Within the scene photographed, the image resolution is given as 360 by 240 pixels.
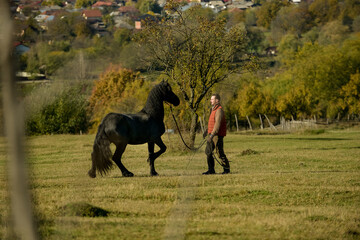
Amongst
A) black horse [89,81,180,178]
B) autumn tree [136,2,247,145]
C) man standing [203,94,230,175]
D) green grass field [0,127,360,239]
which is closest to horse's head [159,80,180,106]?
black horse [89,81,180,178]

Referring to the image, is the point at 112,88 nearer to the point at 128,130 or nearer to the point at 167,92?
the point at 167,92

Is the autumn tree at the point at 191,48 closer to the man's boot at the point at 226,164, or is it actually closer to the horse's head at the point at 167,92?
the man's boot at the point at 226,164

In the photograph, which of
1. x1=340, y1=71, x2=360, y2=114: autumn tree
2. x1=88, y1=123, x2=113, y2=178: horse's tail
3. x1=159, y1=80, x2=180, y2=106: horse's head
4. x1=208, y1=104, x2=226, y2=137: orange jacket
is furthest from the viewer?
x1=340, y1=71, x2=360, y2=114: autumn tree

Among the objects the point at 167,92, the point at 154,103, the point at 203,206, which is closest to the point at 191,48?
the point at 167,92

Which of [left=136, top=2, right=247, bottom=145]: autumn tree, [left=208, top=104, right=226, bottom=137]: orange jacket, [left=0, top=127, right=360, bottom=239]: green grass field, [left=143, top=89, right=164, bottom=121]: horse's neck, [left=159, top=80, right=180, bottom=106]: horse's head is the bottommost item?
[left=0, top=127, right=360, bottom=239]: green grass field

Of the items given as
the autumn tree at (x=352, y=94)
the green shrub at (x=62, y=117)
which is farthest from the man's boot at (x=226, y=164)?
the autumn tree at (x=352, y=94)

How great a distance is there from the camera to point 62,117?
59781mm

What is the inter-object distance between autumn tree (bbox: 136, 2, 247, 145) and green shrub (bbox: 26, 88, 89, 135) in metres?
31.4

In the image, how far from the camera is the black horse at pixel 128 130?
14078 millimetres

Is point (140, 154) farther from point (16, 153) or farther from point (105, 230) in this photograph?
point (16, 153)

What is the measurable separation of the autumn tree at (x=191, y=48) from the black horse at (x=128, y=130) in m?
11.6

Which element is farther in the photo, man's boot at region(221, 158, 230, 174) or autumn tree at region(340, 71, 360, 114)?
autumn tree at region(340, 71, 360, 114)

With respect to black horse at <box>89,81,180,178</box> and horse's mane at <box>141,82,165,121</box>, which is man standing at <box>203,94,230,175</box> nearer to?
black horse at <box>89,81,180,178</box>

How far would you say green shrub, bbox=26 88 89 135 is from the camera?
58125 millimetres
